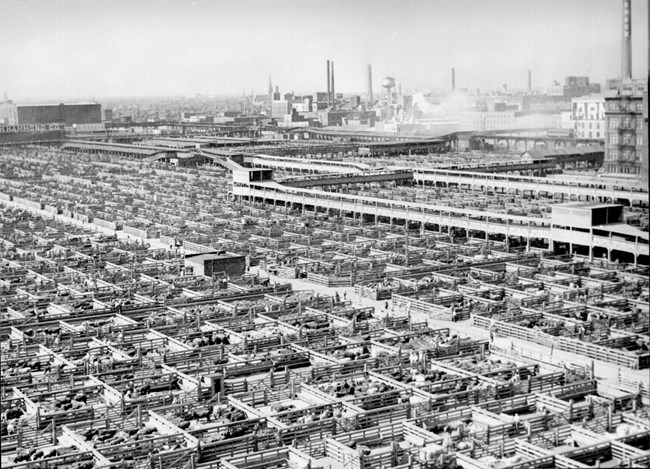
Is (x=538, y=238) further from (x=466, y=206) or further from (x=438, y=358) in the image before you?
(x=438, y=358)

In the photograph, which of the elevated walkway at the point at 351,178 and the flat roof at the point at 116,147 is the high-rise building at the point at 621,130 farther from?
the flat roof at the point at 116,147

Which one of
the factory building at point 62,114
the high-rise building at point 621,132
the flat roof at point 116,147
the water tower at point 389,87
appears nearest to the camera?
the high-rise building at point 621,132

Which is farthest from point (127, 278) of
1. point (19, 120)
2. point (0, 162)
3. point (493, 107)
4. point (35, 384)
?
A: point (19, 120)

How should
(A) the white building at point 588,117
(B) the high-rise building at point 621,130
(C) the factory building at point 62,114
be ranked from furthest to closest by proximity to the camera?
(C) the factory building at point 62,114 → (A) the white building at point 588,117 → (B) the high-rise building at point 621,130

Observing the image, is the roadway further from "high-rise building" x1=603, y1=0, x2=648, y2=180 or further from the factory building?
the factory building

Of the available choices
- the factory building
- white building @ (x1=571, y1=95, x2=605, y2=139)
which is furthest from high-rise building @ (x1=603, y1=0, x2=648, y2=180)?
the factory building

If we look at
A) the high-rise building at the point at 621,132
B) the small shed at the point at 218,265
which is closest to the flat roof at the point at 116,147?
the high-rise building at the point at 621,132

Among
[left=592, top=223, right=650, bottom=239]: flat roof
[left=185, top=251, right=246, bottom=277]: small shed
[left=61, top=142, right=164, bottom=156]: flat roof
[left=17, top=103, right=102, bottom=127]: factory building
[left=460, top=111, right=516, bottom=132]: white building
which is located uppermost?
[left=17, top=103, right=102, bottom=127]: factory building

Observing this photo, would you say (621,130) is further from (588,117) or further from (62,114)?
(62,114)

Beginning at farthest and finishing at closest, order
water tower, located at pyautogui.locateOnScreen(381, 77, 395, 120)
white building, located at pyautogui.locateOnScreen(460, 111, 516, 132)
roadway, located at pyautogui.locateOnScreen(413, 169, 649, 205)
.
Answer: water tower, located at pyautogui.locateOnScreen(381, 77, 395, 120) → white building, located at pyautogui.locateOnScreen(460, 111, 516, 132) → roadway, located at pyautogui.locateOnScreen(413, 169, 649, 205)
